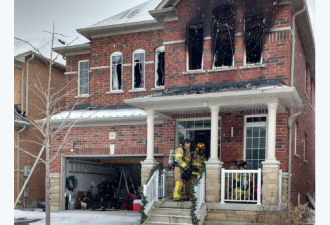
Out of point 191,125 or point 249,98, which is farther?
point 191,125

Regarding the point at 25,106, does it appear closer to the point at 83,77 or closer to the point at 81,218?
the point at 83,77

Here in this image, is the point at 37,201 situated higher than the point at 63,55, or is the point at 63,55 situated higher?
the point at 63,55

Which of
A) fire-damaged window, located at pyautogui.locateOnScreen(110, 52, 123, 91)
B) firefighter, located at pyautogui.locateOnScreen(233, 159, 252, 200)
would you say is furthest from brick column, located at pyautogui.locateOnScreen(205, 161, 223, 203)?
fire-damaged window, located at pyautogui.locateOnScreen(110, 52, 123, 91)

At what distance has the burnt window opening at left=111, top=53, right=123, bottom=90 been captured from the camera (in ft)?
36.1

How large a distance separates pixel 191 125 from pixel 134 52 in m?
2.74

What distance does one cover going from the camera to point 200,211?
7781 millimetres

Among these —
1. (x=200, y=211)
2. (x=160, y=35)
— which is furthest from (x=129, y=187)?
(x=200, y=211)

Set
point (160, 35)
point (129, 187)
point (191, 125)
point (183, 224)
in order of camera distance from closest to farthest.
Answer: point (183, 224) < point (191, 125) < point (160, 35) < point (129, 187)

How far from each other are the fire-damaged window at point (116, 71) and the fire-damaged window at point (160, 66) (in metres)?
1.00

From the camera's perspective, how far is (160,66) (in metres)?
10.6

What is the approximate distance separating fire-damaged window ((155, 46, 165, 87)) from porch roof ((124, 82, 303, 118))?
145 centimetres
